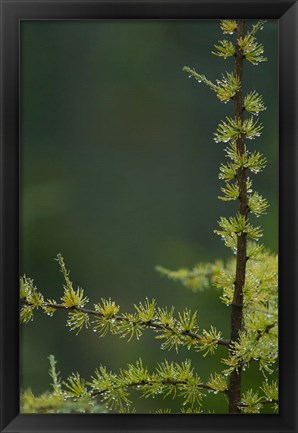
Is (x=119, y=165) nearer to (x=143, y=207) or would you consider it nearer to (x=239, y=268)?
(x=143, y=207)

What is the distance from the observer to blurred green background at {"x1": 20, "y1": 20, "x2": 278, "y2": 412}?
130cm

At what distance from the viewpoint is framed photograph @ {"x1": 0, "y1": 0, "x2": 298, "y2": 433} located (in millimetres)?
1231

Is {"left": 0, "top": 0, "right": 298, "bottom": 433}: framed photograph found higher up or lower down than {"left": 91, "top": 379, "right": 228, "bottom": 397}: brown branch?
A: higher up

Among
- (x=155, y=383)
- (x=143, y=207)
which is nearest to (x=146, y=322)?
(x=155, y=383)

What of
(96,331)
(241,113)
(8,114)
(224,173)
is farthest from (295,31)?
(96,331)

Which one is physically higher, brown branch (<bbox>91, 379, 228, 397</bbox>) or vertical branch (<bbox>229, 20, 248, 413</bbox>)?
vertical branch (<bbox>229, 20, 248, 413</bbox>)

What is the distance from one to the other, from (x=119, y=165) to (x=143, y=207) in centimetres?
10

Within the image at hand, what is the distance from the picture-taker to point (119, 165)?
140 cm

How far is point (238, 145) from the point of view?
123 cm

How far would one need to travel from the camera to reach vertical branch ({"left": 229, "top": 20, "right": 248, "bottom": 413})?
122 cm

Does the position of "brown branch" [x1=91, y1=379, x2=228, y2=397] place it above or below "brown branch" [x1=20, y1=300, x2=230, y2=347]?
below

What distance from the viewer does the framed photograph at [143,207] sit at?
1231 millimetres

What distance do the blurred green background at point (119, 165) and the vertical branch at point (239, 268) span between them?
0.04 meters

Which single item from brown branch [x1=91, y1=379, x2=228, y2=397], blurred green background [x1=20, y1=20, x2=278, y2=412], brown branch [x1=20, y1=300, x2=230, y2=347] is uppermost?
blurred green background [x1=20, y1=20, x2=278, y2=412]
